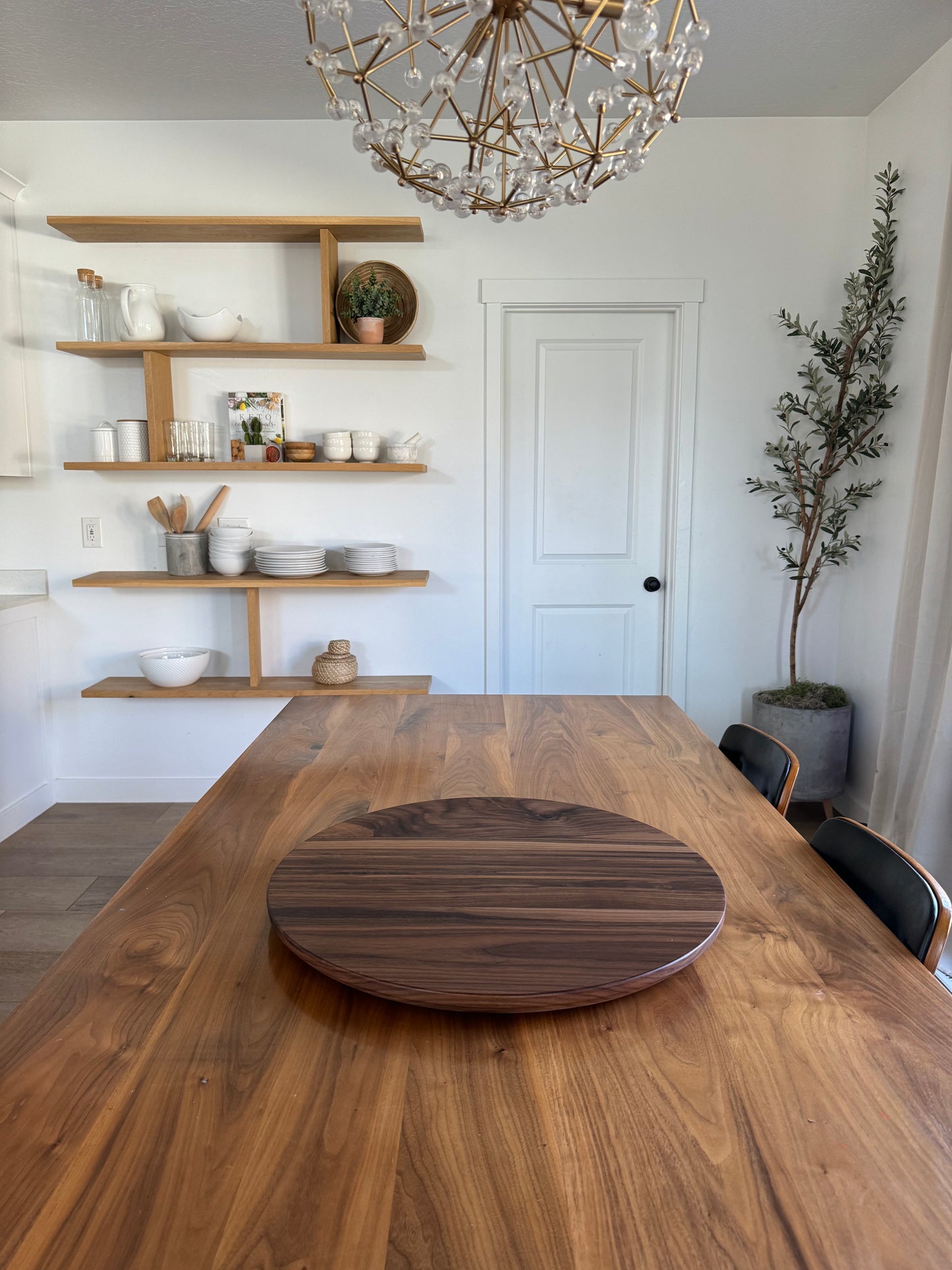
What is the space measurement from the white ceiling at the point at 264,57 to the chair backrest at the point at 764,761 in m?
2.16

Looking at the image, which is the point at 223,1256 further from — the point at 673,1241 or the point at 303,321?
the point at 303,321

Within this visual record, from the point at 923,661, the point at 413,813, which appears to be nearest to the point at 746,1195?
the point at 413,813

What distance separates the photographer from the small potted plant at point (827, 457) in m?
3.25

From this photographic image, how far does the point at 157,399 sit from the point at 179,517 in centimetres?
46

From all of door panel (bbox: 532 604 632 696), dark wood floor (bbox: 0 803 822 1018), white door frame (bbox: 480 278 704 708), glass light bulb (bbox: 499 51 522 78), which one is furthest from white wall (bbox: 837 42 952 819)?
glass light bulb (bbox: 499 51 522 78)

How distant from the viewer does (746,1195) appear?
2.32 ft

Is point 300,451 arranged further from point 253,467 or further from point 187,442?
point 187,442

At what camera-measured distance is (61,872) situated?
312cm

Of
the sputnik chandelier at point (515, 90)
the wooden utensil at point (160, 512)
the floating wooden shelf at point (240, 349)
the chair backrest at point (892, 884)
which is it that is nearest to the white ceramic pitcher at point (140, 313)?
the floating wooden shelf at point (240, 349)

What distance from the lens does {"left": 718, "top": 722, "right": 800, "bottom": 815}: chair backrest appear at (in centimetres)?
176

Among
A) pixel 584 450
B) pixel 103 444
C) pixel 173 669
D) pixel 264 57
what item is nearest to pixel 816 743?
pixel 584 450

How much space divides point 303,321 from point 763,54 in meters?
1.87

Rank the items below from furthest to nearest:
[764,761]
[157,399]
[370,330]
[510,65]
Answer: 1. [157,399]
2. [370,330]
3. [764,761]
4. [510,65]

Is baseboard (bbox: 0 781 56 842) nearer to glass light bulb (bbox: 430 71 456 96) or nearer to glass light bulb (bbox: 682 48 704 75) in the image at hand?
glass light bulb (bbox: 430 71 456 96)
